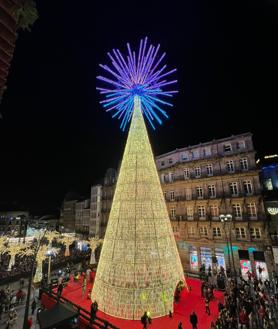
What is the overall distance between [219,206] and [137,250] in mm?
17868

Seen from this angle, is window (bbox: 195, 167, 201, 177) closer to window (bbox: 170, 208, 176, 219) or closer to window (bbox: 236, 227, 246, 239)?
window (bbox: 170, 208, 176, 219)

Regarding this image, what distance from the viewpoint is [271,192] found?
25469 millimetres

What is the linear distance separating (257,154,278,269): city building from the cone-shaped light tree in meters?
16.2

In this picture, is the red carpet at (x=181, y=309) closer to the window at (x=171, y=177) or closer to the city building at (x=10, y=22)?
the city building at (x=10, y=22)

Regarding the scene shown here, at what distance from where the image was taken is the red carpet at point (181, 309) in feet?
32.5

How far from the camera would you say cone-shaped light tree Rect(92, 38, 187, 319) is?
1015cm

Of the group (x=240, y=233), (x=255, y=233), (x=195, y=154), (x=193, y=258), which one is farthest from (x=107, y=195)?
(x=255, y=233)

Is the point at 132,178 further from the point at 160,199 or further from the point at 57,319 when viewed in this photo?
the point at 57,319

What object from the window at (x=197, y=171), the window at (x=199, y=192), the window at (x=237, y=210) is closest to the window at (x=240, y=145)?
the window at (x=197, y=171)

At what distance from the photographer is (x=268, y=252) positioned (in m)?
21.0

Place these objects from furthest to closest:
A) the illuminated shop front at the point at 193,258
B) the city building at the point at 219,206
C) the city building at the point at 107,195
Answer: the city building at the point at 107,195, the illuminated shop front at the point at 193,258, the city building at the point at 219,206

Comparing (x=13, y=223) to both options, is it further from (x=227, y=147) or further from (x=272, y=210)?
(x=272, y=210)

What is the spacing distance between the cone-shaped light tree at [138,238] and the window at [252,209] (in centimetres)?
1540

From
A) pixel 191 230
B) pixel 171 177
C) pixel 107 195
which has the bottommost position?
pixel 191 230
